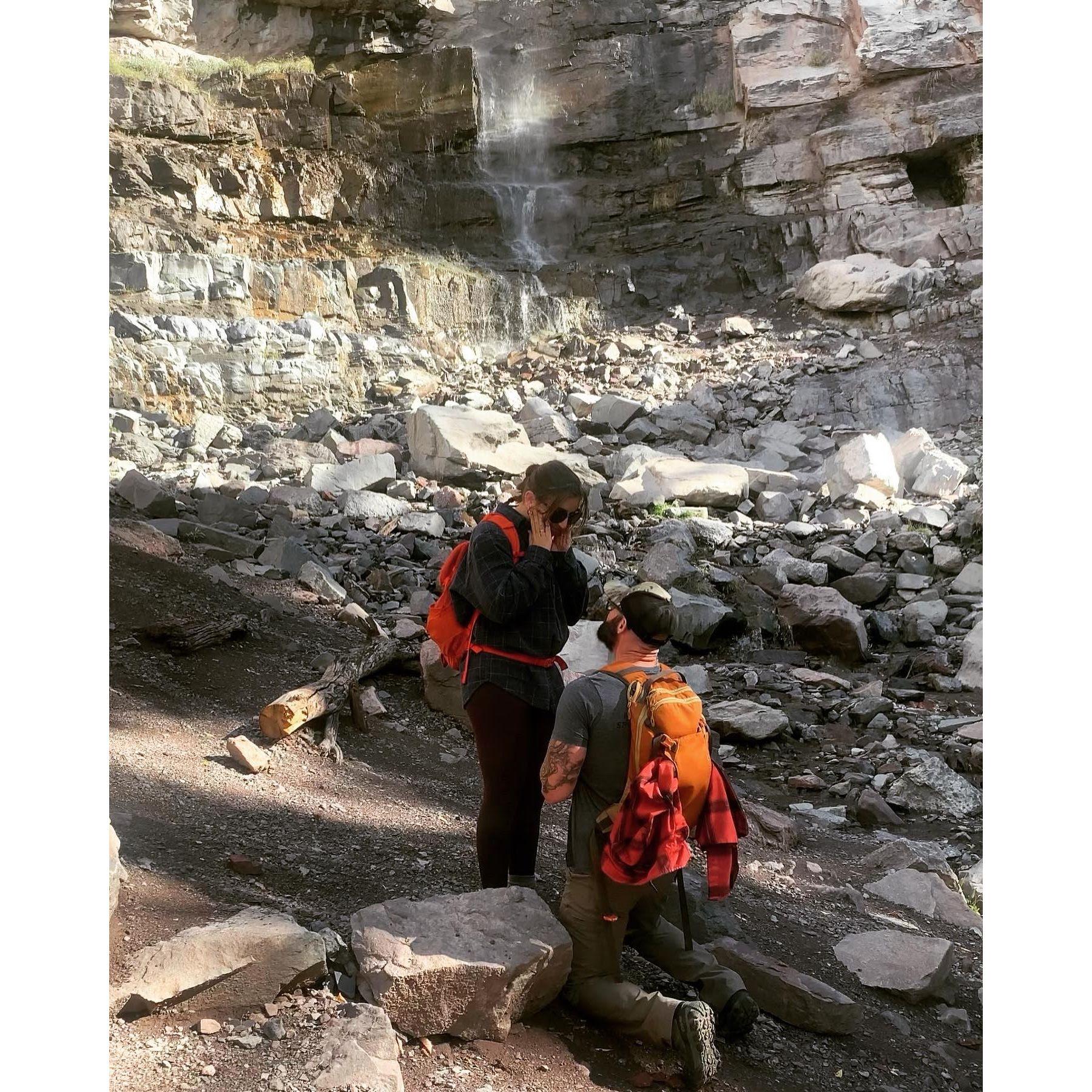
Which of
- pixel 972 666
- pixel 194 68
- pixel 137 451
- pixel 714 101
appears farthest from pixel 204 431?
pixel 714 101

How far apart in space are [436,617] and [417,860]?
1.05 m

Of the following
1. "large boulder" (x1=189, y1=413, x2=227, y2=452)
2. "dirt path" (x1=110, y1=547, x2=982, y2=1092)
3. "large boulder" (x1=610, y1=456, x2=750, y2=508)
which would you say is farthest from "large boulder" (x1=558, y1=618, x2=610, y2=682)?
"large boulder" (x1=189, y1=413, x2=227, y2=452)

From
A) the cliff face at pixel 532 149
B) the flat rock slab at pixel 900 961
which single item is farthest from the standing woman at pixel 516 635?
the cliff face at pixel 532 149

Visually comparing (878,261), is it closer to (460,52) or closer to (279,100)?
(460,52)

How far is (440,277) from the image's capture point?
49.9 ft

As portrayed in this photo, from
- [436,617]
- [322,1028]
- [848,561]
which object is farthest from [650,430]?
[322,1028]

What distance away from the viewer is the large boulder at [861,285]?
14.2m

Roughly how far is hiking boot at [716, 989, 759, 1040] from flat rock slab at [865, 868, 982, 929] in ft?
4.47

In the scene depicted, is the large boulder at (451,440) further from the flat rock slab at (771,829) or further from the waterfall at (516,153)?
the waterfall at (516,153)

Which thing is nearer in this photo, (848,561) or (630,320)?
(848,561)

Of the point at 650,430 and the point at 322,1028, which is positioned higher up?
the point at 650,430

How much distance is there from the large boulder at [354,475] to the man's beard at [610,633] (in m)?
6.14

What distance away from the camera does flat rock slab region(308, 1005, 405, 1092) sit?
2379 millimetres

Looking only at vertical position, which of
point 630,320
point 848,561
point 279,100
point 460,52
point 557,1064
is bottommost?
point 557,1064
